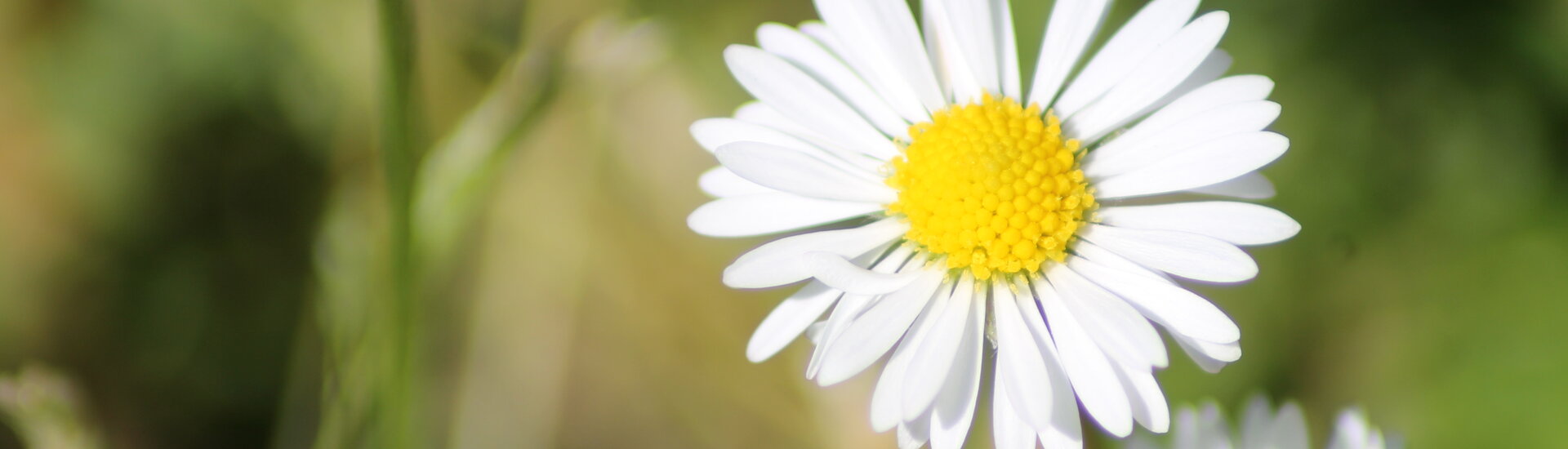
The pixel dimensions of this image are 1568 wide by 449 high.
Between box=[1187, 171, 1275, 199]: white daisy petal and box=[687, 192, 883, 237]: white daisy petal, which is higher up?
box=[1187, 171, 1275, 199]: white daisy petal

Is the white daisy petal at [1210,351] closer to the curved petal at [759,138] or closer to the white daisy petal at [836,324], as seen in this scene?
the white daisy petal at [836,324]

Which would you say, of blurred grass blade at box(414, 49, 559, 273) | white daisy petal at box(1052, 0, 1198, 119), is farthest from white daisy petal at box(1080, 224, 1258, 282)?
blurred grass blade at box(414, 49, 559, 273)

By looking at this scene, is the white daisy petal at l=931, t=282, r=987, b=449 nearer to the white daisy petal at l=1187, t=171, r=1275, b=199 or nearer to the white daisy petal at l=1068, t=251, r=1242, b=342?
the white daisy petal at l=1068, t=251, r=1242, b=342

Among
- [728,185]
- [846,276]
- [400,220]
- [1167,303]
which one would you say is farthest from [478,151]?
→ [1167,303]

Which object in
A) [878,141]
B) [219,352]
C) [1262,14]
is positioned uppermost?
[1262,14]

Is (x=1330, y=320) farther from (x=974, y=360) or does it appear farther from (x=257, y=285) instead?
(x=257, y=285)

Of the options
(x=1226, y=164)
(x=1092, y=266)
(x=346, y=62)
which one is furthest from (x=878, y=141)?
(x=346, y=62)

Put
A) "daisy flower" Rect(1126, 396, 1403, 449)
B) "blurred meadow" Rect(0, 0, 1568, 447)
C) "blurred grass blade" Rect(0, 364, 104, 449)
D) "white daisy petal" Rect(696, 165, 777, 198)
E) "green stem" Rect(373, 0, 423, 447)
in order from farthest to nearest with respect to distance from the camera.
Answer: "blurred meadow" Rect(0, 0, 1568, 447), "daisy flower" Rect(1126, 396, 1403, 449), "blurred grass blade" Rect(0, 364, 104, 449), "white daisy petal" Rect(696, 165, 777, 198), "green stem" Rect(373, 0, 423, 447)
